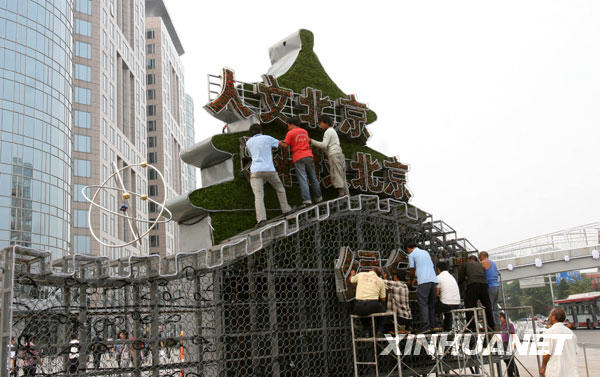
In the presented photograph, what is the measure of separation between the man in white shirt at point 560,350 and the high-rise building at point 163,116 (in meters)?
87.5

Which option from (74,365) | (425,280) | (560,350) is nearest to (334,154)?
(425,280)

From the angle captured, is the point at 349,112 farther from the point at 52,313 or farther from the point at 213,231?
the point at 52,313

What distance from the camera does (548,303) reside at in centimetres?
10100

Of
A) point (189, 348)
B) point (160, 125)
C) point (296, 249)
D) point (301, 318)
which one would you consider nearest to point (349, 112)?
point (296, 249)

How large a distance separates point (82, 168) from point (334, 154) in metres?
56.9

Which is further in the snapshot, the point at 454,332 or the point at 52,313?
the point at 454,332

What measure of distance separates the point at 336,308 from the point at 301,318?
1.19m

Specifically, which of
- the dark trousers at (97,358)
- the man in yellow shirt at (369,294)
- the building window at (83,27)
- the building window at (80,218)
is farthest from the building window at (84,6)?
the dark trousers at (97,358)

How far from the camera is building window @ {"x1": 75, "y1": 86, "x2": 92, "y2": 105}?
6719cm

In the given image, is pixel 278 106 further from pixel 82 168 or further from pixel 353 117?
pixel 82 168

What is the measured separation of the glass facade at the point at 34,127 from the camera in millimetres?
49969

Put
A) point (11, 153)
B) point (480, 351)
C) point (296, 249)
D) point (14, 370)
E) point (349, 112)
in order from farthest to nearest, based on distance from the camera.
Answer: point (11, 153) → point (349, 112) → point (296, 249) → point (480, 351) → point (14, 370)

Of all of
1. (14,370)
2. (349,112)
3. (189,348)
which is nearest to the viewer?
(14,370)

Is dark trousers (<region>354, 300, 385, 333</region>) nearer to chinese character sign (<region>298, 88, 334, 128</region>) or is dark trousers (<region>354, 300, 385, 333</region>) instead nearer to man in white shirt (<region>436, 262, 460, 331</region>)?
man in white shirt (<region>436, 262, 460, 331</region>)
